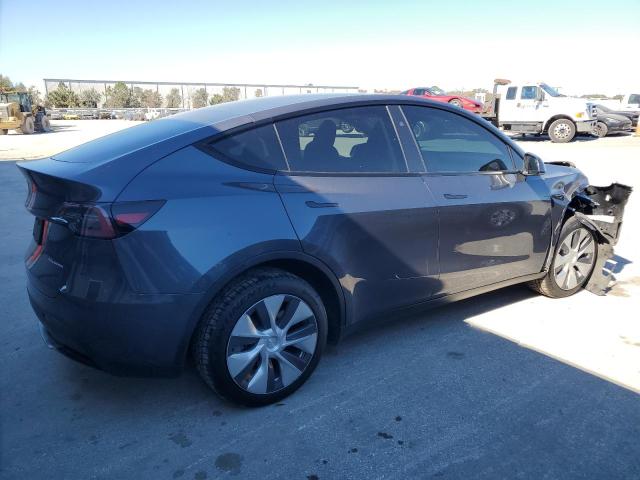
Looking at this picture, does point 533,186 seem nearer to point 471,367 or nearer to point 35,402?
point 471,367

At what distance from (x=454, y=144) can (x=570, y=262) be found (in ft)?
5.15

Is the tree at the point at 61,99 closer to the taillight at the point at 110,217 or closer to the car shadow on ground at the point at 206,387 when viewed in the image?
the car shadow on ground at the point at 206,387

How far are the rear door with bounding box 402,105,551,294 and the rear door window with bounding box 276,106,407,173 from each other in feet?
0.77

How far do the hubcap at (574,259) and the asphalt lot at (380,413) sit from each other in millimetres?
453

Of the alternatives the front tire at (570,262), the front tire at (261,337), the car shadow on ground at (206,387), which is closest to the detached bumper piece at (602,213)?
the front tire at (570,262)

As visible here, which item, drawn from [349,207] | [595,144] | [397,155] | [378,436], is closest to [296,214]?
[349,207]

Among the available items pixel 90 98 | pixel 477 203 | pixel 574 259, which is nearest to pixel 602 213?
pixel 574 259

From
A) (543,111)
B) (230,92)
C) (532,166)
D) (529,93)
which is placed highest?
(230,92)

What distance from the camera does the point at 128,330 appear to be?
231 centimetres

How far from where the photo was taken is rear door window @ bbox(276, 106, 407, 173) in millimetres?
2799

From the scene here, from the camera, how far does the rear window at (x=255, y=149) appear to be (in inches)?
102

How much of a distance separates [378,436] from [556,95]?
2061cm

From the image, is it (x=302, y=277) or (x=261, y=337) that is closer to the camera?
(x=261, y=337)

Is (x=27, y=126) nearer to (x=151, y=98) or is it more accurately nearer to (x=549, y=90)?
(x=549, y=90)
